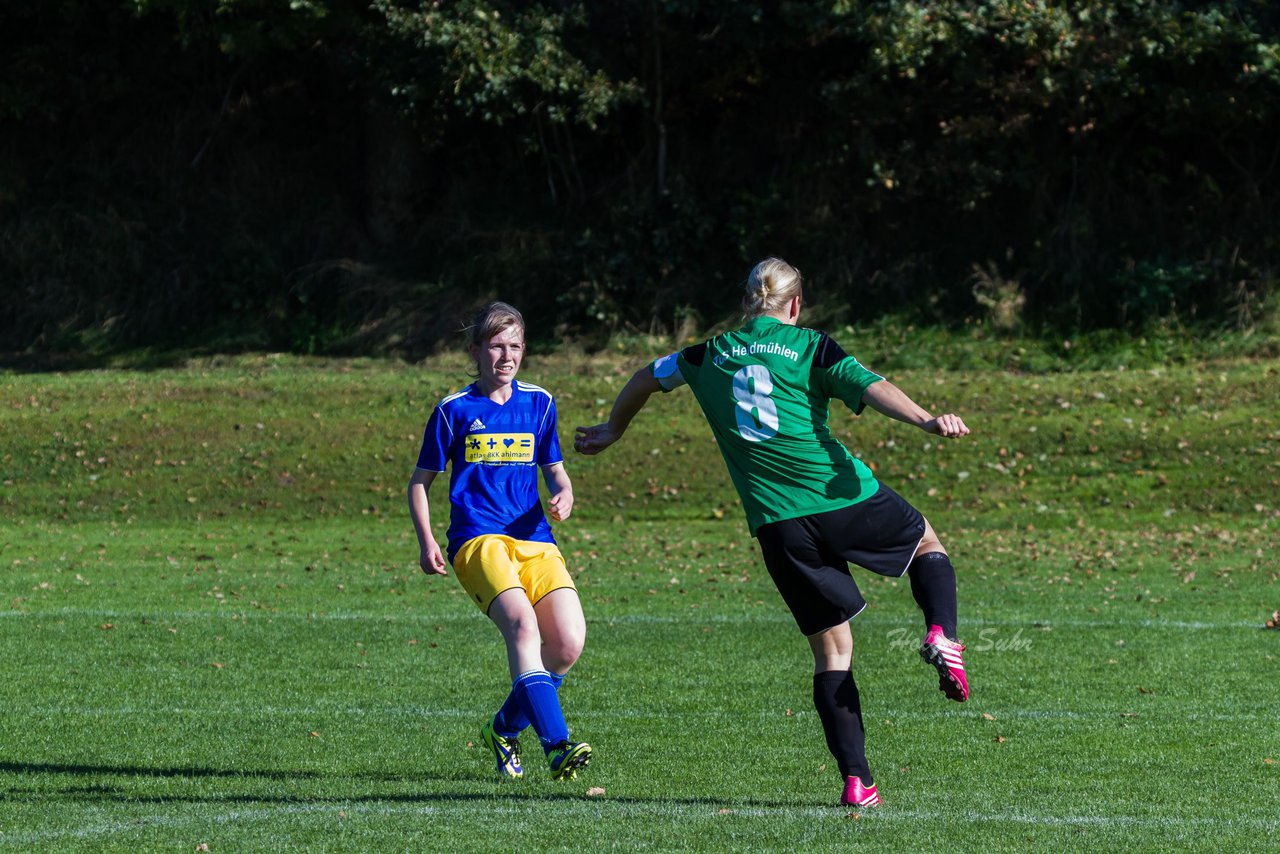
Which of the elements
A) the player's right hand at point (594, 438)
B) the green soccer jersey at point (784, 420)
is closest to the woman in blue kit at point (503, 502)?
the player's right hand at point (594, 438)

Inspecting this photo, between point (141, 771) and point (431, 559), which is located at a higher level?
point (431, 559)

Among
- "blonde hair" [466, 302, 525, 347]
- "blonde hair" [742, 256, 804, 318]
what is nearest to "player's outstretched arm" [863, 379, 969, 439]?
"blonde hair" [742, 256, 804, 318]

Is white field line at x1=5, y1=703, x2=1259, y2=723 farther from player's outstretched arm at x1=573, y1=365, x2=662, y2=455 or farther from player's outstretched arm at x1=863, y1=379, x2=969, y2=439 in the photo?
player's outstretched arm at x1=863, y1=379, x2=969, y2=439

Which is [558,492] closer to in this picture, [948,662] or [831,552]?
[831,552]

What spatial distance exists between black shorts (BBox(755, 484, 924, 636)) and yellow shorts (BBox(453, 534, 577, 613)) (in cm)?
95

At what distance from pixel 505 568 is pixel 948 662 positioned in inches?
69.2

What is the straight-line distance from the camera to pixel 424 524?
6.36m

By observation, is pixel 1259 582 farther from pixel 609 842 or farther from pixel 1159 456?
pixel 609 842

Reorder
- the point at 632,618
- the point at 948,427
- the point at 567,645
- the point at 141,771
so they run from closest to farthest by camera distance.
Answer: the point at 948,427 < the point at 567,645 < the point at 141,771 < the point at 632,618

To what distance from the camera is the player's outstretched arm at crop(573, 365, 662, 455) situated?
6195 millimetres

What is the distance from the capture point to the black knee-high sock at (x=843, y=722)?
5.82 meters

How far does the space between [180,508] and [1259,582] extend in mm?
13419

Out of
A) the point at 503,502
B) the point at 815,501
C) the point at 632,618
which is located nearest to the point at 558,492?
the point at 503,502

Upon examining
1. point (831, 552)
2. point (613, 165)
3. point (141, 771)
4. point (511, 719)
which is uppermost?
point (613, 165)
